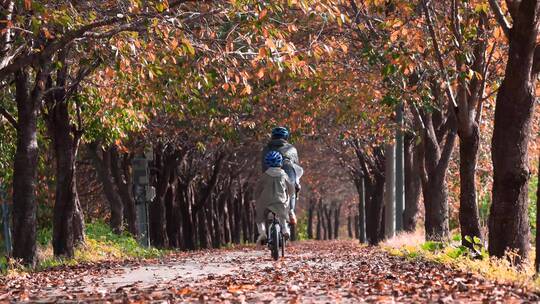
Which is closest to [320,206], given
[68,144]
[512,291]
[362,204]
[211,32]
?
[362,204]

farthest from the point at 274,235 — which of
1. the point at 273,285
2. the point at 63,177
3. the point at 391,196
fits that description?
the point at 391,196

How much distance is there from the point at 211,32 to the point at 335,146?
89.2ft

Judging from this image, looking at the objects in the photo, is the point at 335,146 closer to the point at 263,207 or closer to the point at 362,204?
the point at 362,204

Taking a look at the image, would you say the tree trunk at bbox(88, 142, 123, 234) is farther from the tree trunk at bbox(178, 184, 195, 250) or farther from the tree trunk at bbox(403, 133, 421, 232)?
the tree trunk at bbox(178, 184, 195, 250)

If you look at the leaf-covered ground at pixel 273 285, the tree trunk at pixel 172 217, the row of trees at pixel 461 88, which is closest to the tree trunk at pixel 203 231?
the tree trunk at pixel 172 217

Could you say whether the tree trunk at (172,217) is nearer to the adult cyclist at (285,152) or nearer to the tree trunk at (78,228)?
the tree trunk at (78,228)

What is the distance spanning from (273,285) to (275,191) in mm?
5014

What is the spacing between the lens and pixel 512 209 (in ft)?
41.7

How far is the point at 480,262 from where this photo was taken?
12.7 m

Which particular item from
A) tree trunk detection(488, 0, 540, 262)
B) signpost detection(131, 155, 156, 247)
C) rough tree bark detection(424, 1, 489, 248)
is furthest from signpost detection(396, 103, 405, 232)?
tree trunk detection(488, 0, 540, 262)

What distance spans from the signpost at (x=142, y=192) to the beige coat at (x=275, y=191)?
501 inches

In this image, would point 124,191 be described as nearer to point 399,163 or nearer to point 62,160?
point 399,163

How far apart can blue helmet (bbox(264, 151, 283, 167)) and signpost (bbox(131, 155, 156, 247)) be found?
13.0 meters

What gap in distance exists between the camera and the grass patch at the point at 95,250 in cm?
1898
